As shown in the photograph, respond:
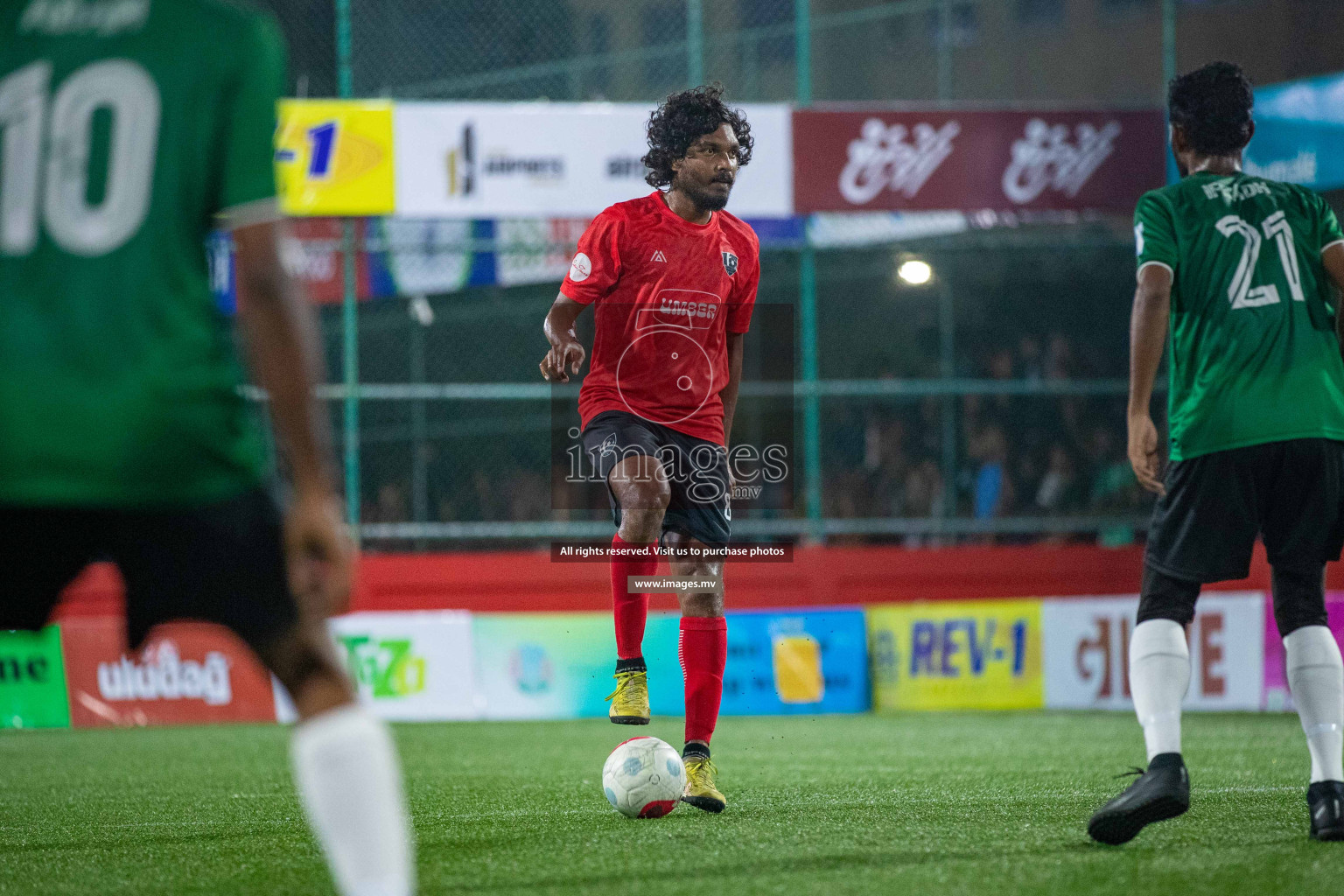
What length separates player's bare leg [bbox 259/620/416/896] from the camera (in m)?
2.32

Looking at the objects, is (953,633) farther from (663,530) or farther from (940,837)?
(940,837)

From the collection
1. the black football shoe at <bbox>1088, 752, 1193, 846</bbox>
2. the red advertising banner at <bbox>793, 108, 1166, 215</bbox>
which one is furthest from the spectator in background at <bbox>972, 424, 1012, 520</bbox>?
the black football shoe at <bbox>1088, 752, 1193, 846</bbox>

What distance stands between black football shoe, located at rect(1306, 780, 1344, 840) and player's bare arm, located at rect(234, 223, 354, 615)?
2.80 metres

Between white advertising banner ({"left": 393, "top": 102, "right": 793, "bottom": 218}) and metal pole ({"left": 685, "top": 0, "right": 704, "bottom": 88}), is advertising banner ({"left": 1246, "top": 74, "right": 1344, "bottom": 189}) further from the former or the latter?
metal pole ({"left": 685, "top": 0, "right": 704, "bottom": 88})

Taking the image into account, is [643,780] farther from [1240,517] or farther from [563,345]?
[1240,517]

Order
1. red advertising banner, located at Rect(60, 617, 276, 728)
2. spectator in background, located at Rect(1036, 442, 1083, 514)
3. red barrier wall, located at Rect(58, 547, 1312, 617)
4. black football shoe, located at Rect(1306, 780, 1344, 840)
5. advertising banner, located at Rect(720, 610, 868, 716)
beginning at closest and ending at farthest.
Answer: black football shoe, located at Rect(1306, 780, 1344, 840)
red advertising banner, located at Rect(60, 617, 276, 728)
advertising banner, located at Rect(720, 610, 868, 716)
red barrier wall, located at Rect(58, 547, 1312, 617)
spectator in background, located at Rect(1036, 442, 1083, 514)

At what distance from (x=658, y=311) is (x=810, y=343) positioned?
7744 mm

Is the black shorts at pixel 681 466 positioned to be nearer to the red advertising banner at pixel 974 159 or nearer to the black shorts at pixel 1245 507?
the black shorts at pixel 1245 507

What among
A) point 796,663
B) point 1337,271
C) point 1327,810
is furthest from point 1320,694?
point 796,663

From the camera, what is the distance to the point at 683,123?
18.0 feet

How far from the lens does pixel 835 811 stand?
200 inches

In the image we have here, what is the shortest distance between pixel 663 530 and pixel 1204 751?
3.38m

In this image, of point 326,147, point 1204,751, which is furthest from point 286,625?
point 326,147

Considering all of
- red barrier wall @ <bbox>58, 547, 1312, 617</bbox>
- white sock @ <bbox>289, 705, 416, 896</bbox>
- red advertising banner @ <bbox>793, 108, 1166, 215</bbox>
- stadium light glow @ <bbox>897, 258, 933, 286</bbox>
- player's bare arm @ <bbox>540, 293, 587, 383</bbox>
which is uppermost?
red advertising banner @ <bbox>793, 108, 1166, 215</bbox>
